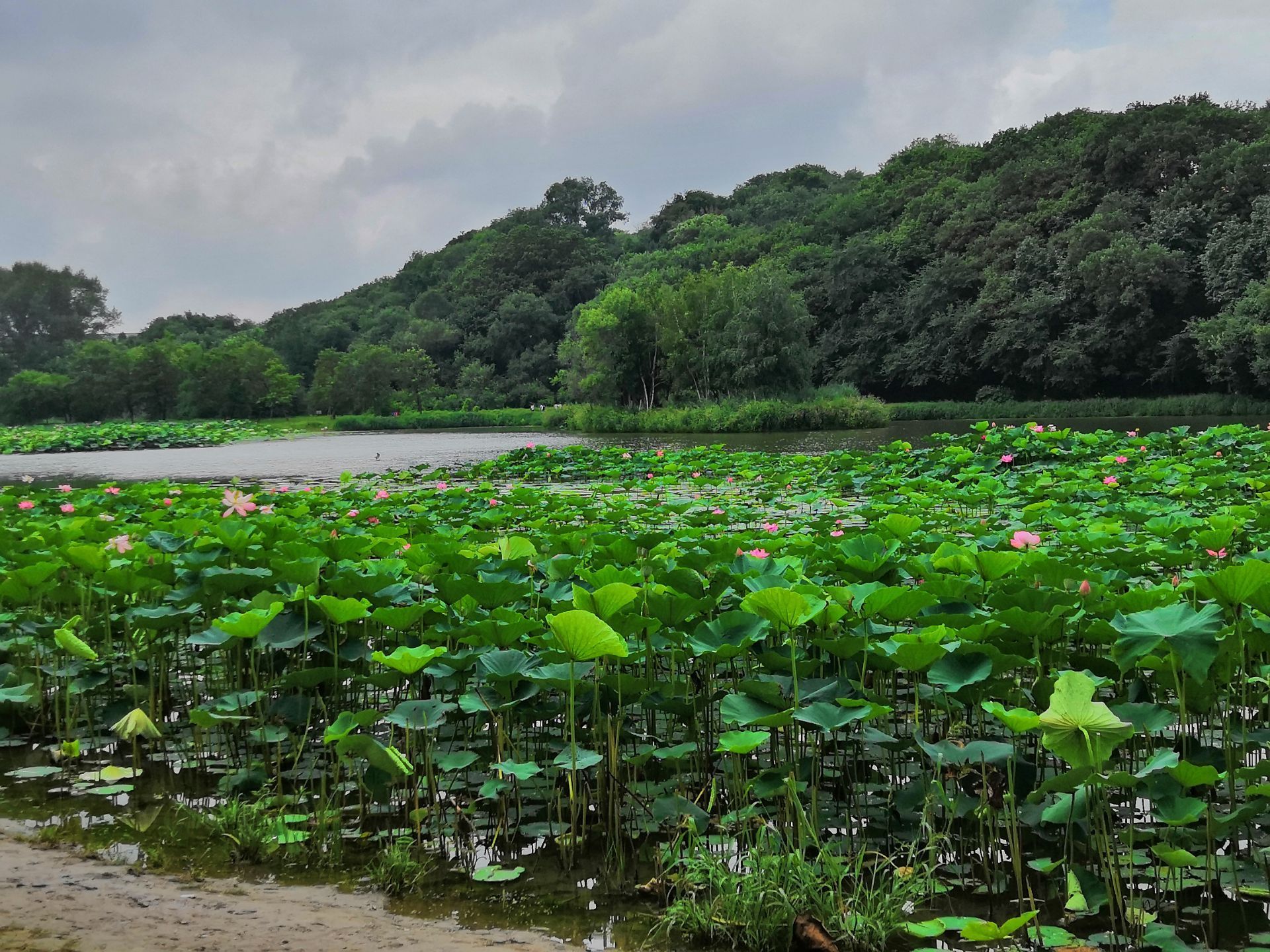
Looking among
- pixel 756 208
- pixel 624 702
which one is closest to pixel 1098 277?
pixel 624 702

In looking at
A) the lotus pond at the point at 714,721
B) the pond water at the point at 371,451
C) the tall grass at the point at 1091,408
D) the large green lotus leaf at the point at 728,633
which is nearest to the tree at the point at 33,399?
the pond water at the point at 371,451

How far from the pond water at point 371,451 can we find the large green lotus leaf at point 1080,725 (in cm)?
1183

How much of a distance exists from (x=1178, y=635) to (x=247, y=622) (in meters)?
2.53

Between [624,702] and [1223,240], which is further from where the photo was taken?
[1223,240]

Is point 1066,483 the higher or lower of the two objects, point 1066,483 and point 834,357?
the lower

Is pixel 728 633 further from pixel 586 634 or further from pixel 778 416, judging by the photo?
pixel 778 416

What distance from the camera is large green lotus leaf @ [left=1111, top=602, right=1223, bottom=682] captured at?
219 cm

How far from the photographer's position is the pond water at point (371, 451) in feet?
57.4

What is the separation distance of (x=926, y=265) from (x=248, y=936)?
4523 centimetres

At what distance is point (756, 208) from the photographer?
73.5m

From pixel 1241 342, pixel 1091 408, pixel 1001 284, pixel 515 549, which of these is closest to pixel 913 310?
pixel 1001 284

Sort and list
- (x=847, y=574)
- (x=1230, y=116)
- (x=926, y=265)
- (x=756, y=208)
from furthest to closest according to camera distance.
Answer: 1. (x=756, y=208)
2. (x=926, y=265)
3. (x=1230, y=116)
4. (x=847, y=574)

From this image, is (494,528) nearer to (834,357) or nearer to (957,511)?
(957,511)

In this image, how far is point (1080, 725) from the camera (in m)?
1.96
